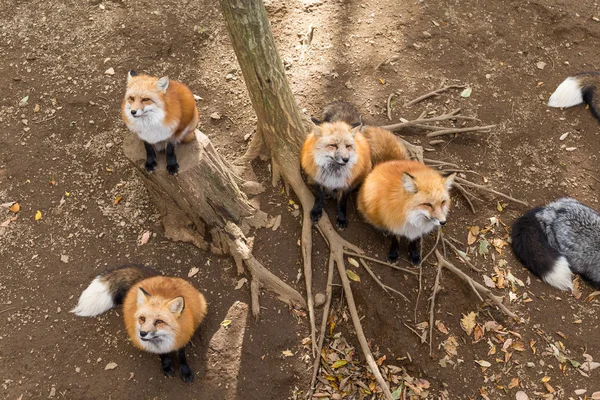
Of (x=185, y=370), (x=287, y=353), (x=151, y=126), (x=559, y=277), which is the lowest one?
(x=287, y=353)

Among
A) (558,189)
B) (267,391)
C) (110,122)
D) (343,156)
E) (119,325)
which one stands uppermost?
(343,156)

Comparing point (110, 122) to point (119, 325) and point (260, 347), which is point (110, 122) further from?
point (260, 347)

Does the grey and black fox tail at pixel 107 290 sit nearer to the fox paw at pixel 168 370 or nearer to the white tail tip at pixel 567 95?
the fox paw at pixel 168 370

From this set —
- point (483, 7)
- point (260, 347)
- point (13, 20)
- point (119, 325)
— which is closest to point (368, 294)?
point (260, 347)

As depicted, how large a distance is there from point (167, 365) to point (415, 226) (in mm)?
2773

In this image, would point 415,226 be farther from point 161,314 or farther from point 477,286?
point 161,314

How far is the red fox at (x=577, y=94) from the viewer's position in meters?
6.02

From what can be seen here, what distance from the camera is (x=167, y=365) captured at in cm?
407

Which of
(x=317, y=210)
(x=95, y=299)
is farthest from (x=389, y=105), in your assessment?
(x=95, y=299)

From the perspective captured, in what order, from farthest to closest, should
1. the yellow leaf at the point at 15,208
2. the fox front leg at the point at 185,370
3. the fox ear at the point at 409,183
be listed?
1. the yellow leaf at the point at 15,208
2. the fox front leg at the point at 185,370
3. the fox ear at the point at 409,183

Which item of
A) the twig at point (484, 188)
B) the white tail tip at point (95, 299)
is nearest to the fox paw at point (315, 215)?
the twig at point (484, 188)

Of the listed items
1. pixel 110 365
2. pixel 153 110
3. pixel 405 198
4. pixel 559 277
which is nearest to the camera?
pixel 153 110

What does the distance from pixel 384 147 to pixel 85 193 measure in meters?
3.64

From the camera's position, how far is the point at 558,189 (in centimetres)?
544
